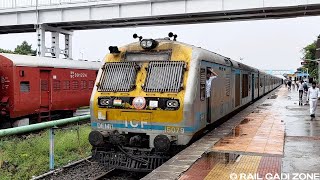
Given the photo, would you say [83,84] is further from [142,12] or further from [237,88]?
[142,12]

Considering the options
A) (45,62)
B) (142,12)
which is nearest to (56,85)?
(45,62)

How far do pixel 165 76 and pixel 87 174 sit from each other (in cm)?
283

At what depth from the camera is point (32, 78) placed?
15.1m

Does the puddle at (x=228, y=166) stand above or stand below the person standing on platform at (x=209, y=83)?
below

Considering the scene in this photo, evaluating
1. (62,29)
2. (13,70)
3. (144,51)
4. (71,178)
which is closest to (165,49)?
(144,51)

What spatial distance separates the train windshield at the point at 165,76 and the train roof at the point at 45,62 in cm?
800

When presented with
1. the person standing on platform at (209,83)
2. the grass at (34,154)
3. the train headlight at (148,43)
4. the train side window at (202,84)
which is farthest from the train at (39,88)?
the train side window at (202,84)

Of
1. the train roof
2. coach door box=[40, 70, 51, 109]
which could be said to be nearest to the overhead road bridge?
the train roof

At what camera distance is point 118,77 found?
28.1ft

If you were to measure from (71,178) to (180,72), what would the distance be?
331 centimetres

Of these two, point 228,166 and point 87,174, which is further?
point 87,174

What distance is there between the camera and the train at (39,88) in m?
14.2

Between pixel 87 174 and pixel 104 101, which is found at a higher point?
pixel 104 101

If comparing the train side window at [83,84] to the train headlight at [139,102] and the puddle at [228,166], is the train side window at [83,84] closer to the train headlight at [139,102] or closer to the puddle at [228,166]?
the train headlight at [139,102]
